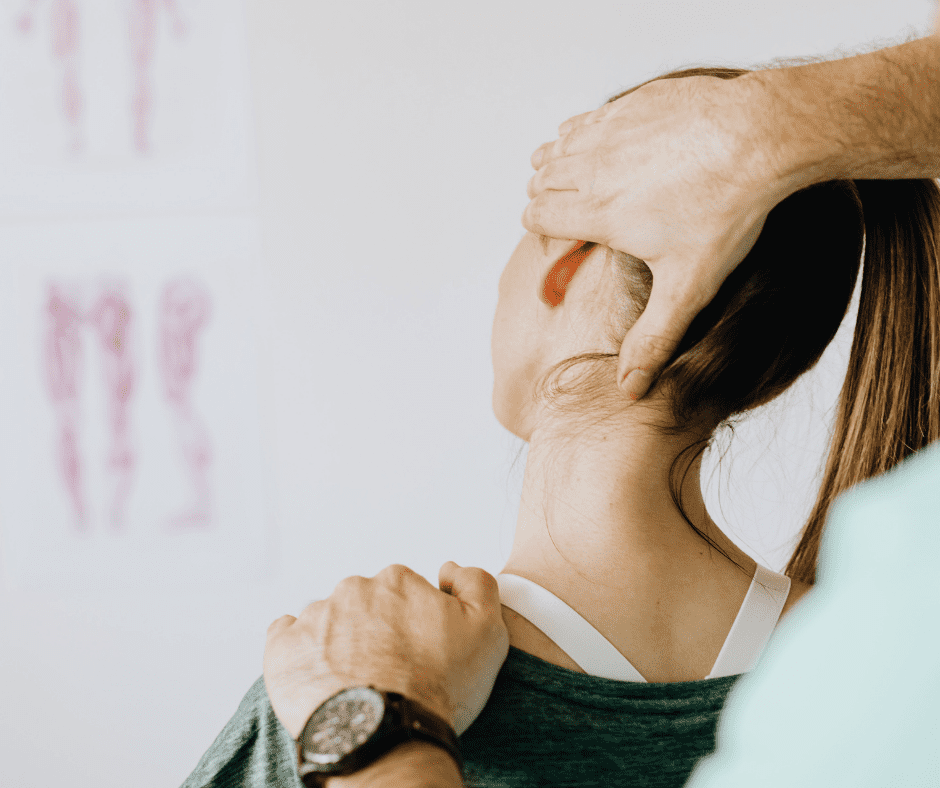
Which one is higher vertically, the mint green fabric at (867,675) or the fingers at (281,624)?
the mint green fabric at (867,675)

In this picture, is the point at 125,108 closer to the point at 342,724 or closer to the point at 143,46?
the point at 143,46

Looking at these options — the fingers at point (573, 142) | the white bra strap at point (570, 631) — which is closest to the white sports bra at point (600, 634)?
the white bra strap at point (570, 631)

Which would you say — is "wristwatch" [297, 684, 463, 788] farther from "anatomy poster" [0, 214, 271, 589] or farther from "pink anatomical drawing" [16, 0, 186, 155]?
"pink anatomical drawing" [16, 0, 186, 155]

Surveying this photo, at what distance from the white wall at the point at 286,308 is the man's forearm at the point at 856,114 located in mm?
941

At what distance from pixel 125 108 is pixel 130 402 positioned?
590mm

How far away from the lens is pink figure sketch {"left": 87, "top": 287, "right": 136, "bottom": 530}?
148 cm

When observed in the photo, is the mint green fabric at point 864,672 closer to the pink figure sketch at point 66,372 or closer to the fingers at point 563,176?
Answer: the fingers at point 563,176

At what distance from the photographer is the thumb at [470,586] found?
0.58 meters

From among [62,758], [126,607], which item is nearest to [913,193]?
[126,607]

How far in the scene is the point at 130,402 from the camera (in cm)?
149

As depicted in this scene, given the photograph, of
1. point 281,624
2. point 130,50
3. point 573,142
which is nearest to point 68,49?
point 130,50

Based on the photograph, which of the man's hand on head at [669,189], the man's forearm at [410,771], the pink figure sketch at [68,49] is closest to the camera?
the man's forearm at [410,771]

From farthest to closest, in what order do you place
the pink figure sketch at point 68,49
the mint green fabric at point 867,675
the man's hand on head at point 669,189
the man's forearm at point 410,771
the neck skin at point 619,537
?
the pink figure sketch at point 68,49 < the neck skin at point 619,537 < the man's hand on head at point 669,189 < the man's forearm at point 410,771 < the mint green fabric at point 867,675

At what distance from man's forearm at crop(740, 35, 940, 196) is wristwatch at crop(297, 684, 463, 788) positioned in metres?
0.47
